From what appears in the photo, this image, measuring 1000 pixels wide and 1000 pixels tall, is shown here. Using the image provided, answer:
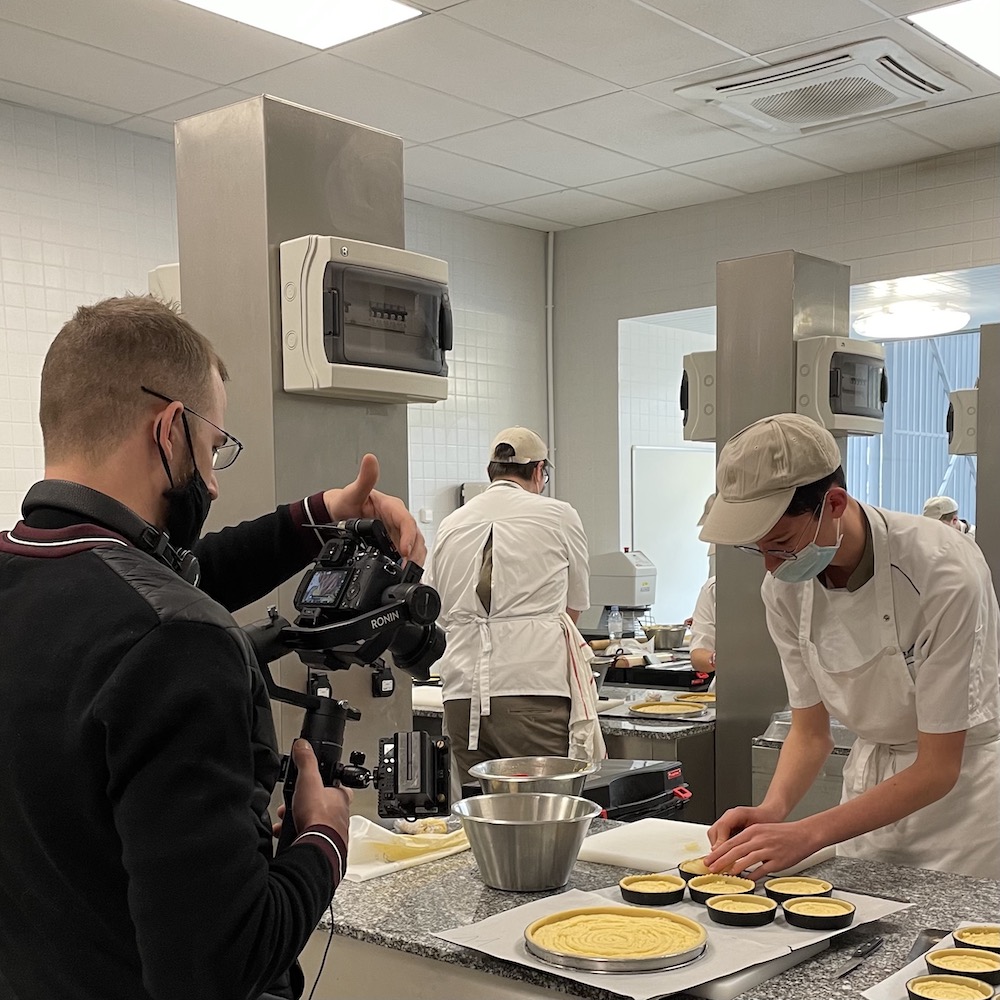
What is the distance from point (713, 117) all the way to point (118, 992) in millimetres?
5294

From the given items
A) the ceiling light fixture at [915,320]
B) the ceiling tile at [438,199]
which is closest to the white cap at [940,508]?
the ceiling light fixture at [915,320]

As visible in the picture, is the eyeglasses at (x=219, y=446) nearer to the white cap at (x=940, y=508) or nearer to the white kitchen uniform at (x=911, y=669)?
the white kitchen uniform at (x=911, y=669)

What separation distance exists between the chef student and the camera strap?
48.8 inches

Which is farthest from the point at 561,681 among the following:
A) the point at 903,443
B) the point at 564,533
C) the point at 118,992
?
the point at 903,443

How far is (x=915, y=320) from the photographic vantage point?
276 inches

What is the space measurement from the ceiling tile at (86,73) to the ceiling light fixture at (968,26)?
118 inches

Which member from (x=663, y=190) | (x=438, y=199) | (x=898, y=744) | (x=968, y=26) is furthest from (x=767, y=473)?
(x=438, y=199)

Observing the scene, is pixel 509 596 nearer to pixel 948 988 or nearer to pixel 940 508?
pixel 948 988

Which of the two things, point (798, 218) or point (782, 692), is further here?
point (798, 218)

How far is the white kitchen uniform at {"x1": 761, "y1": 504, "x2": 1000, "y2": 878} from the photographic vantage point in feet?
7.37

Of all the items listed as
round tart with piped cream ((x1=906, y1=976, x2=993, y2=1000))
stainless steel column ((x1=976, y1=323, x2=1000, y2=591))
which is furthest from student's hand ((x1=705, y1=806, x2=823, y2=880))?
stainless steel column ((x1=976, y1=323, x2=1000, y2=591))

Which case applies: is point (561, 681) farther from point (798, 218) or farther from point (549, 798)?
point (798, 218)

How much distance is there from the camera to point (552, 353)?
8.18 m

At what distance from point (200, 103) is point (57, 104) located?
61 centimetres
